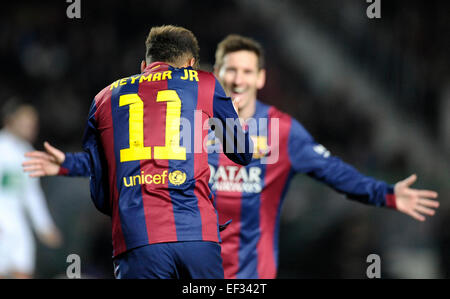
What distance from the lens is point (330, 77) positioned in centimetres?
1135

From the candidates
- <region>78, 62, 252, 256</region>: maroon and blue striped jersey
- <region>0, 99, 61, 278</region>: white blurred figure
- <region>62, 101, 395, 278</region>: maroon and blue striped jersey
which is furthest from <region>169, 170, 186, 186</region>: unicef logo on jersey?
<region>0, 99, 61, 278</region>: white blurred figure

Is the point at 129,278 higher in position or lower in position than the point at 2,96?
lower

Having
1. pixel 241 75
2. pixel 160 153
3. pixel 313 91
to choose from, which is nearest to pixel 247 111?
pixel 241 75

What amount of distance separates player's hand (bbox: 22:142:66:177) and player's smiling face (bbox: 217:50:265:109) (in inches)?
58.1

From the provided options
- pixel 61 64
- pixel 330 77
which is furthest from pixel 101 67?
pixel 330 77

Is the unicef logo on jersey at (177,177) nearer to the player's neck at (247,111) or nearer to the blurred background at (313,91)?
the player's neck at (247,111)

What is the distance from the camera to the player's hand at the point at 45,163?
14.0 feet

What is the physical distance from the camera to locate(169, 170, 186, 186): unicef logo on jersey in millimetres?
3002

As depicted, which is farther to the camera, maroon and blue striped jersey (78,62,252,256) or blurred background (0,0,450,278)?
blurred background (0,0,450,278)

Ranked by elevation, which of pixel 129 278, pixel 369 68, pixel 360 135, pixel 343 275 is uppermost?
pixel 369 68

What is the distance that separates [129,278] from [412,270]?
18.7 ft

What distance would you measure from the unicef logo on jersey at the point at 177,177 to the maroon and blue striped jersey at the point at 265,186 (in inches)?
58.8

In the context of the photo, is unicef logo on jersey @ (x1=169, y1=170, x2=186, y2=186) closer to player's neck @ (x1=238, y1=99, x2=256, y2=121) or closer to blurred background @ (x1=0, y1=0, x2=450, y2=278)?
player's neck @ (x1=238, y1=99, x2=256, y2=121)

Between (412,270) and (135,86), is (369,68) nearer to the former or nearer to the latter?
(412,270)
